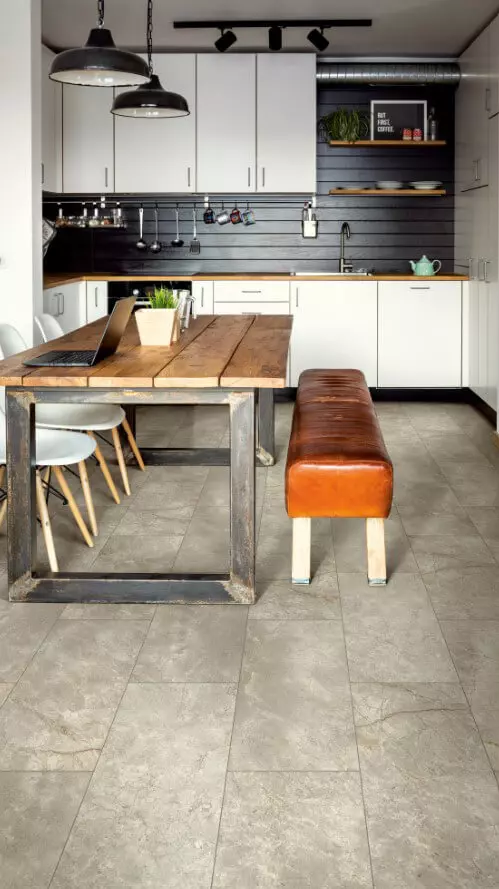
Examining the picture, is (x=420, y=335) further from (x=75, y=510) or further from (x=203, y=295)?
(x=75, y=510)

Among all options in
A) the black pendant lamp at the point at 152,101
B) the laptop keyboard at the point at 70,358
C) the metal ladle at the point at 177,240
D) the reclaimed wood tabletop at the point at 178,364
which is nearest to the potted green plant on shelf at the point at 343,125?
the metal ladle at the point at 177,240

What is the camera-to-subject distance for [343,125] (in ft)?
25.1

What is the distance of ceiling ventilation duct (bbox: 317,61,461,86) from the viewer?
7555 mm

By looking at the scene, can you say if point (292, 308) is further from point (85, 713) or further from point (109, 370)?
point (85, 713)

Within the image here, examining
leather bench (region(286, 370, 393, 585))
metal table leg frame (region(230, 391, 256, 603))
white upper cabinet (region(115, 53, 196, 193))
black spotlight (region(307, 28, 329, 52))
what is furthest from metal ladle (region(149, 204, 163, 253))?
metal table leg frame (region(230, 391, 256, 603))

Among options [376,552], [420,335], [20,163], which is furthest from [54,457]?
[420,335]

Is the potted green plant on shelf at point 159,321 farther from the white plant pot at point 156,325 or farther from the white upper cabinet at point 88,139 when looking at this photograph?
the white upper cabinet at point 88,139

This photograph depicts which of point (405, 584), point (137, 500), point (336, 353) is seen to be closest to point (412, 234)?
point (336, 353)

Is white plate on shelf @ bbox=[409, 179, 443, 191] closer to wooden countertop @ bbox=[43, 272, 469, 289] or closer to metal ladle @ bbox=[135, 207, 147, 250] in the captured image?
wooden countertop @ bbox=[43, 272, 469, 289]

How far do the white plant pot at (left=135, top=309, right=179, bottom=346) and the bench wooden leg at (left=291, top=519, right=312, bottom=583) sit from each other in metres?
0.98

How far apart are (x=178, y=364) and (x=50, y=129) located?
15.0 feet

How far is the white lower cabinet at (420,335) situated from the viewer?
24.4ft

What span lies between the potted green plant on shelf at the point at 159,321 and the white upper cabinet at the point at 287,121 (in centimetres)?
383

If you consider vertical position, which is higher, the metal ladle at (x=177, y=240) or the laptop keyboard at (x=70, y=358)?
the metal ladle at (x=177, y=240)
